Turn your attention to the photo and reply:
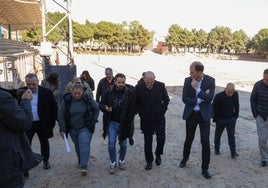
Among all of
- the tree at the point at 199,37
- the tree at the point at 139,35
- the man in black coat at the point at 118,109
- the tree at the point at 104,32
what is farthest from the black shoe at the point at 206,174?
the tree at the point at 199,37

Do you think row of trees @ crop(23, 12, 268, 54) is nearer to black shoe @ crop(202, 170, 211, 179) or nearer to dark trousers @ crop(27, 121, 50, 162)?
dark trousers @ crop(27, 121, 50, 162)

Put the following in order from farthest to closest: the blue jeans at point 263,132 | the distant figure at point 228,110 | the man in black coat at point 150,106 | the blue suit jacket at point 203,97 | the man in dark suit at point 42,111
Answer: the distant figure at point 228,110 → the blue jeans at point 263,132 → the man in black coat at point 150,106 → the man in dark suit at point 42,111 → the blue suit jacket at point 203,97

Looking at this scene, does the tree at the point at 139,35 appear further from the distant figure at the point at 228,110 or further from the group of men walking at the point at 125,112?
the group of men walking at the point at 125,112

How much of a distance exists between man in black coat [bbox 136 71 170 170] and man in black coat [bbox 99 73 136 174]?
0.24 metres

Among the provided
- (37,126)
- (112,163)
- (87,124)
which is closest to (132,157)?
(112,163)

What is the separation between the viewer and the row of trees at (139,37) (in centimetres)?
7606

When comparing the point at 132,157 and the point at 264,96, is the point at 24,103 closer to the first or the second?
the point at 132,157

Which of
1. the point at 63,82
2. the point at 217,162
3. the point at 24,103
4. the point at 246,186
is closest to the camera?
the point at 24,103

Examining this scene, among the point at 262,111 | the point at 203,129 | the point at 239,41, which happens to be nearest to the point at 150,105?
the point at 203,129

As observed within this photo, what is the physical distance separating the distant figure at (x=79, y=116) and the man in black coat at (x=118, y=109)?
0.87ft

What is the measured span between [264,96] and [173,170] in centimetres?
220

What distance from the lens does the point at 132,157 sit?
20.3 feet

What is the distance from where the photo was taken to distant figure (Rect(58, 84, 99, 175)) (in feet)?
16.2

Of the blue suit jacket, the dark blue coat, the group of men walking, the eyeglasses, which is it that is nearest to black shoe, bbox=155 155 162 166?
the group of men walking
